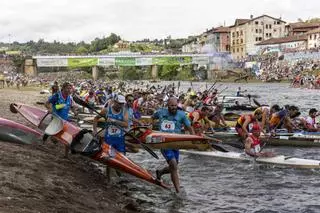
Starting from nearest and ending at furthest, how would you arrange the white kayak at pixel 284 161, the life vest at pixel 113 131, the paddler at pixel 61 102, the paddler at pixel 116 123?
1. the paddler at pixel 116 123
2. the life vest at pixel 113 131
3. the paddler at pixel 61 102
4. the white kayak at pixel 284 161

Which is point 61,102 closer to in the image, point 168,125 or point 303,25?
point 168,125

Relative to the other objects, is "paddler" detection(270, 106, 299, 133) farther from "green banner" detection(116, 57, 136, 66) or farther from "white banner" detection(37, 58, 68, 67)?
"green banner" detection(116, 57, 136, 66)

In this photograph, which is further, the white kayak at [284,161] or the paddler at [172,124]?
the white kayak at [284,161]

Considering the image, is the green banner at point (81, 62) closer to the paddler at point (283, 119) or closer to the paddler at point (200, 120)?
the paddler at point (200, 120)

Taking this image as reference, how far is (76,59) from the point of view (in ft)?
322

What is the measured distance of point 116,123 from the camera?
10.9 meters

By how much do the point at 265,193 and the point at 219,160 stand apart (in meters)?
4.20

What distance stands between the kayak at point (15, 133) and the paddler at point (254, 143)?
6.36 m

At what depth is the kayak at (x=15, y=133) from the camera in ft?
41.1

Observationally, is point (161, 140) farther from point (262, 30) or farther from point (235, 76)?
point (262, 30)

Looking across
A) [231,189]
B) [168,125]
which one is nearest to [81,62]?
[231,189]

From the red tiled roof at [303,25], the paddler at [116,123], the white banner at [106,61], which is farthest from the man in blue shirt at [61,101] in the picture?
the red tiled roof at [303,25]

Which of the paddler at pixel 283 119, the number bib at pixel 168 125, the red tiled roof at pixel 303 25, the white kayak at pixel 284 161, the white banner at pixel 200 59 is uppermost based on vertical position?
the red tiled roof at pixel 303 25

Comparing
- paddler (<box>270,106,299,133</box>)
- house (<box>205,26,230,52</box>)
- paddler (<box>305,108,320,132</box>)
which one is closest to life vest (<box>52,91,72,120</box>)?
paddler (<box>270,106,299,133</box>)
